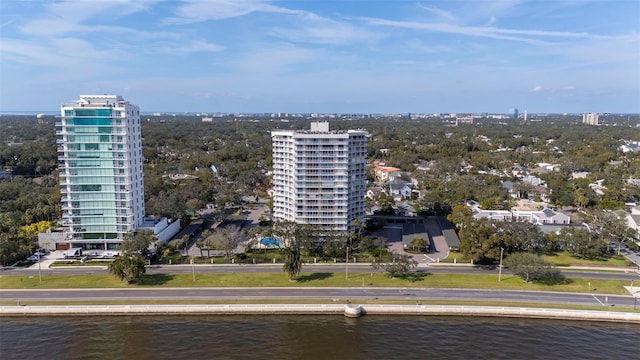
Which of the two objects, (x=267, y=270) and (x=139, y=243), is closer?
(x=267, y=270)

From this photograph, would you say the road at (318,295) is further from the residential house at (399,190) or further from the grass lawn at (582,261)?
the residential house at (399,190)

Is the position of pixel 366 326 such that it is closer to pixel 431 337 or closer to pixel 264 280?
pixel 431 337

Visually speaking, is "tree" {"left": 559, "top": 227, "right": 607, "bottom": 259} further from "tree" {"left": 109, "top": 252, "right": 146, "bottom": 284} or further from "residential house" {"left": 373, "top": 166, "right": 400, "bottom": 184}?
"residential house" {"left": 373, "top": 166, "right": 400, "bottom": 184}

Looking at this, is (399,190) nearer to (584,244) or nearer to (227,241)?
(584,244)

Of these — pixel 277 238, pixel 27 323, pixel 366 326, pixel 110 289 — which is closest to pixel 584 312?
pixel 366 326

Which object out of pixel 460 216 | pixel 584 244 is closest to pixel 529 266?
pixel 584 244

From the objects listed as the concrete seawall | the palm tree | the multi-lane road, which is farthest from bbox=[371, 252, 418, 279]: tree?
the palm tree
